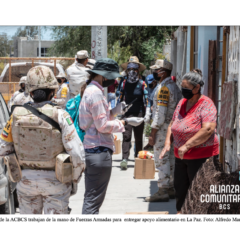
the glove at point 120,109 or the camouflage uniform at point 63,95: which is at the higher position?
the glove at point 120,109

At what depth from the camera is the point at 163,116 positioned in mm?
5918

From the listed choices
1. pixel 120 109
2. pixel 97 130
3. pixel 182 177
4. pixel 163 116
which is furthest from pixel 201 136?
pixel 163 116

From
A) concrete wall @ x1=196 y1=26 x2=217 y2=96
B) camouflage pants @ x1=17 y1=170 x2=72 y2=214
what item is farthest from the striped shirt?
concrete wall @ x1=196 y1=26 x2=217 y2=96

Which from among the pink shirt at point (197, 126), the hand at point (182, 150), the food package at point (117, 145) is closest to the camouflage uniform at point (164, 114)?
the pink shirt at point (197, 126)

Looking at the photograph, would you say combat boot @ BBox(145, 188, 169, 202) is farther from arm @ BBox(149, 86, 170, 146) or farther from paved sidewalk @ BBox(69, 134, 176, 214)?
arm @ BBox(149, 86, 170, 146)

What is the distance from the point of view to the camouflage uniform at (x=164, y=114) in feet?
19.4

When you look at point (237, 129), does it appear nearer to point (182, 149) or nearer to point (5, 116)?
point (182, 149)

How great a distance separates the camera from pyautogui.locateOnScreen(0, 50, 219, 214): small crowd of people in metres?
3.62

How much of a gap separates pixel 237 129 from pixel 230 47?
1.08m

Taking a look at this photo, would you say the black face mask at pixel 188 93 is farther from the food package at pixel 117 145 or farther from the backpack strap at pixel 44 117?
the food package at pixel 117 145

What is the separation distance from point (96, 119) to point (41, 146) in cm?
81

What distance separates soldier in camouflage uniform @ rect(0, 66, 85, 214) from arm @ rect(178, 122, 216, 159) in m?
1.32

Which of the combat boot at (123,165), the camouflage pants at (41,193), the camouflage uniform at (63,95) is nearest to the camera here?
the camouflage pants at (41,193)

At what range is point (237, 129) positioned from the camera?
4.55 meters
